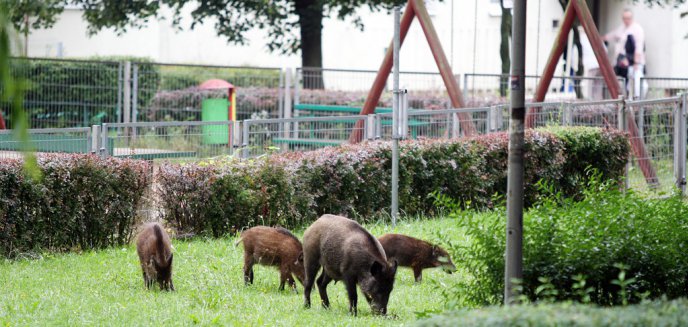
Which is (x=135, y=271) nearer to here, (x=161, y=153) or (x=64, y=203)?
(x=64, y=203)

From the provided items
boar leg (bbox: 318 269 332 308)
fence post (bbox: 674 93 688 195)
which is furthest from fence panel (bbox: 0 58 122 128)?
boar leg (bbox: 318 269 332 308)

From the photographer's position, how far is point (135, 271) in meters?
10.3

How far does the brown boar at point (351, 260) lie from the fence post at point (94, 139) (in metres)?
4.39

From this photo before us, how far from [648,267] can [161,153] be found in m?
7.62

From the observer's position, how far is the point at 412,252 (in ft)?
33.6

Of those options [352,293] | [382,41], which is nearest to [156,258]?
[352,293]

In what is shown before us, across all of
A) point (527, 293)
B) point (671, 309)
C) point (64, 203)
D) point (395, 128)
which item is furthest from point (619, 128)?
point (671, 309)

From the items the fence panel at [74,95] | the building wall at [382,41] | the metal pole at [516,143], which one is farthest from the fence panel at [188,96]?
the metal pole at [516,143]

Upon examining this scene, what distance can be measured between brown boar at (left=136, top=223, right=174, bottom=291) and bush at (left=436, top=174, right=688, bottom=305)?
2.90 meters

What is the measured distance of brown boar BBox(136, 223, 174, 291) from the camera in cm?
937

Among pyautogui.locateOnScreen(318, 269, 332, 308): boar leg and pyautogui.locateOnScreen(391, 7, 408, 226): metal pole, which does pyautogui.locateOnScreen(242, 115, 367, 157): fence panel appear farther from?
pyautogui.locateOnScreen(318, 269, 332, 308): boar leg

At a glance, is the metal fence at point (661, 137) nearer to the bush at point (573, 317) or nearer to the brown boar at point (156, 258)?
the brown boar at point (156, 258)

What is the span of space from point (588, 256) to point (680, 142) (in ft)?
38.4

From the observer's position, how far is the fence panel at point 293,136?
13500mm
